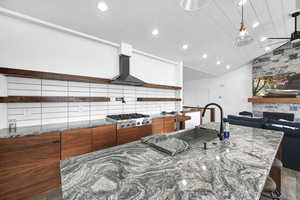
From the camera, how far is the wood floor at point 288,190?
1.71m

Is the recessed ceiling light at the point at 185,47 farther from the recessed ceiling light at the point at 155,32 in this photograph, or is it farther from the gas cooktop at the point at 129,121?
the gas cooktop at the point at 129,121

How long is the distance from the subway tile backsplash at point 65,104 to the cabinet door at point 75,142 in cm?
65

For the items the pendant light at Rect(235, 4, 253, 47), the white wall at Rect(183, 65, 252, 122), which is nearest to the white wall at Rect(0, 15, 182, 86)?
the pendant light at Rect(235, 4, 253, 47)

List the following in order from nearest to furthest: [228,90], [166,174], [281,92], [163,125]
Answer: [166,174]
[163,125]
[281,92]
[228,90]

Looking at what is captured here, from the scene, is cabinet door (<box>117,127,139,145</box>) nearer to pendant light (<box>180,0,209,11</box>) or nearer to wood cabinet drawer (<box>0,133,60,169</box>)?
wood cabinet drawer (<box>0,133,60,169</box>)

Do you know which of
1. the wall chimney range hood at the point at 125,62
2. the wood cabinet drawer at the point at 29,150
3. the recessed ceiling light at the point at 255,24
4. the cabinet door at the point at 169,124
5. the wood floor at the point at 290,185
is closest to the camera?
the wood cabinet drawer at the point at 29,150

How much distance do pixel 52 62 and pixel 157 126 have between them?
2503 mm

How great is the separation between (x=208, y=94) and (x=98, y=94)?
6.60 m

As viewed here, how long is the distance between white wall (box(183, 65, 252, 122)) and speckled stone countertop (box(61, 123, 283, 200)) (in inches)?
252

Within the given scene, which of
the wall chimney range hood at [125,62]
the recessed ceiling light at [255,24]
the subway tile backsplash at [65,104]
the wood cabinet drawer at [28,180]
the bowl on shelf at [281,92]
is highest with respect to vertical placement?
the recessed ceiling light at [255,24]

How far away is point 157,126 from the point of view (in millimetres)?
3141

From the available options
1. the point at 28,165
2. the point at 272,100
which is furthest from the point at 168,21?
the point at 272,100

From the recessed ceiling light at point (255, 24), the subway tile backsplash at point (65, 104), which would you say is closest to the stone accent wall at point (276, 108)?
the recessed ceiling light at point (255, 24)

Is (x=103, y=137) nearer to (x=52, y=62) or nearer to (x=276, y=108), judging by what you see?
(x=52, y=62)
